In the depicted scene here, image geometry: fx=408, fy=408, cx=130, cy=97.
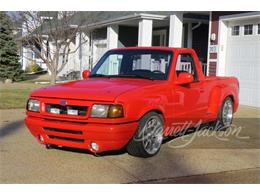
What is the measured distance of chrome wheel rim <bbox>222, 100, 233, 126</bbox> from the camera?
876cm

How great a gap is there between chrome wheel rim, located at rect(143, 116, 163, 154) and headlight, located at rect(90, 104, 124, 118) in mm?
650

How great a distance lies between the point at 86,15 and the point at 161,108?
16.6 metres

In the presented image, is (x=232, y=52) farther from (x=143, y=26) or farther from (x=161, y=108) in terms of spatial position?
(x=161, y=108)

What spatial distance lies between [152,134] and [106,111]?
1087 mm

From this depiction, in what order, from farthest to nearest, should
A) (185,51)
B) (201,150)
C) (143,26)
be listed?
(143,26) → (185,51) → (201,150)

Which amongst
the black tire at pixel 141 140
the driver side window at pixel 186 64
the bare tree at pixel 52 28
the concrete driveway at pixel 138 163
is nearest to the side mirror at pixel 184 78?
the driver side window at pixel 186 64

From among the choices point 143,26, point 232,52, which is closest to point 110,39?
point 143,26

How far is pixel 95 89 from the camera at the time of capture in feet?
19.5

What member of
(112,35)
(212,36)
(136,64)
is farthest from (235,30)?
(112,35)

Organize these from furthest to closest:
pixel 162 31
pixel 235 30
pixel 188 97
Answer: pixel 162 31
pixel 235 30
pixel 188 97

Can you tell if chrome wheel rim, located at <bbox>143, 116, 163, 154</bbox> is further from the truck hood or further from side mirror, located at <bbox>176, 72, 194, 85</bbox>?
side mirror, located at <bbox>176, 72, 194, 85</bbox>

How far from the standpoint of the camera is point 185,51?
7.54m

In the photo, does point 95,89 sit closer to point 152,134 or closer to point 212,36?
point 152,134

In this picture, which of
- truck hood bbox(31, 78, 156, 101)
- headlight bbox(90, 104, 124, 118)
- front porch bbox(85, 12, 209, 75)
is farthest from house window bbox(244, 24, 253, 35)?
headlight bbox(90, 104, 124, 118)
